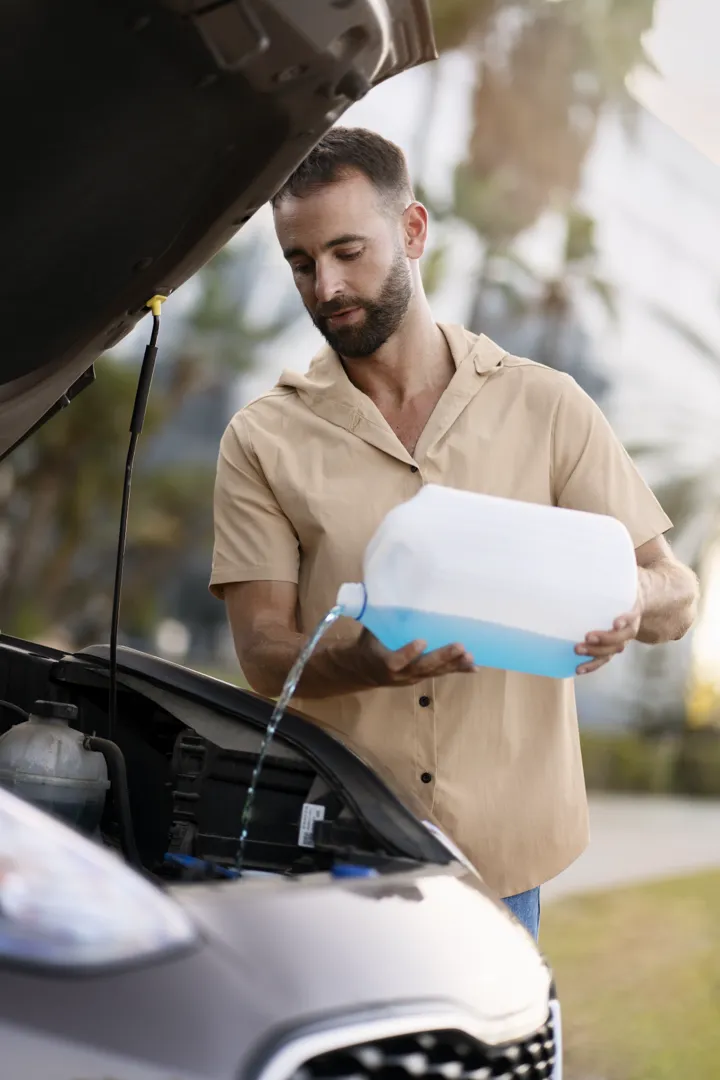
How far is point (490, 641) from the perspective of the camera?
1.76m

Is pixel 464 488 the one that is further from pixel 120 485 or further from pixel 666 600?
pixel 120 485

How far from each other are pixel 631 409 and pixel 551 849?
11.9m

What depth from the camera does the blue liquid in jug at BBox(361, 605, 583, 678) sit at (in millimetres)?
1737

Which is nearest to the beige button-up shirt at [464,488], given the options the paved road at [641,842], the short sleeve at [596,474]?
the short sleeve at [596,474]

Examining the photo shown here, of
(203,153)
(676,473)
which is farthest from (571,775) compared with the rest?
(676,473)

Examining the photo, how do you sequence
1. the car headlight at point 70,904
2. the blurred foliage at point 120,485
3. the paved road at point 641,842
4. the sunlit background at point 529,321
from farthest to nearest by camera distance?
the sunlit background at point 529,321 → the blurred foliage at point 120,485 → the paved road at point 641,842 → the car headlight at point 70,904

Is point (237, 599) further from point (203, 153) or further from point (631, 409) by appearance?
point (631, 409)

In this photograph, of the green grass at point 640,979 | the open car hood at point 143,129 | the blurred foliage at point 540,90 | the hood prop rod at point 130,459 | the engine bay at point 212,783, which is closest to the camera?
the open car hood at point 143,129

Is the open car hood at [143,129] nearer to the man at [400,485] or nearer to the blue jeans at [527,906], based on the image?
the man at [400,485]

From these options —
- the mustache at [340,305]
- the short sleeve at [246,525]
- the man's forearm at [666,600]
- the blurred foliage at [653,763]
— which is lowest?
the man's forearm at [666,600]

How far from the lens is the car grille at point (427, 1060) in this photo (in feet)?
4.00

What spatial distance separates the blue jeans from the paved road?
5.65 meters

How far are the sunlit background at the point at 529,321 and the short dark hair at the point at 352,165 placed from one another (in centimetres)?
932

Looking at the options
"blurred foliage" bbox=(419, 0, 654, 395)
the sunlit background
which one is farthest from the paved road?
"blurred foliage" bbox=(419, 0, 654, 395)
